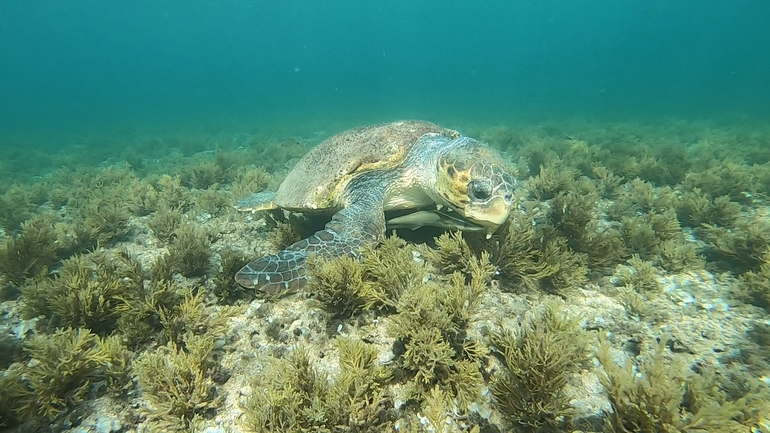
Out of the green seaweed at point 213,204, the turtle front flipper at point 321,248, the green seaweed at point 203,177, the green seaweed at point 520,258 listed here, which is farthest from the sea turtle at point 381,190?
the green seaweed at point 203,177

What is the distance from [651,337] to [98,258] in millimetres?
5250

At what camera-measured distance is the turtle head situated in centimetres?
300

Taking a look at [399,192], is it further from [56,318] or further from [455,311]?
[56,318]

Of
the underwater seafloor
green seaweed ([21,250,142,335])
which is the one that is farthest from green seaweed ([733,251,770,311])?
green seaweed ([21,250,142,335])

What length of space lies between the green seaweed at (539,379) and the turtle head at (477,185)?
115cm

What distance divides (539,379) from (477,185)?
5.67 ft

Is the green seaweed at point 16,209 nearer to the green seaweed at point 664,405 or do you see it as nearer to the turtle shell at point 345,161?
the turtle shell at point 345,161

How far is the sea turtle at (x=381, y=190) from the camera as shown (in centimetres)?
302

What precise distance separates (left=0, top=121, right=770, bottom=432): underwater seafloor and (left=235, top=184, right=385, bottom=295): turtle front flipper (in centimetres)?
22

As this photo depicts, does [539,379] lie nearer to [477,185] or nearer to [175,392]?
[477,185]

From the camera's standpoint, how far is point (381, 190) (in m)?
4.01

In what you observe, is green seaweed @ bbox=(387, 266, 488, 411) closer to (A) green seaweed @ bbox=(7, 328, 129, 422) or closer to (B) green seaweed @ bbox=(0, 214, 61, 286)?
(A) green seaweed @ bbox=(7, 328, 129, 422)

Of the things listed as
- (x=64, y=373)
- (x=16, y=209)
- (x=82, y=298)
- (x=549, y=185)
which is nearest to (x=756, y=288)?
(x=549, y=185)

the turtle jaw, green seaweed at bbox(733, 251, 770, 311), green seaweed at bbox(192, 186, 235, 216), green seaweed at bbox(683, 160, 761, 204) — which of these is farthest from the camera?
green seaweed at bbox(192, 186, 235, 216)
